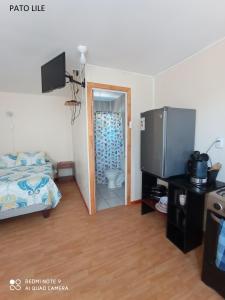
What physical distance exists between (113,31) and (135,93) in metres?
1.18

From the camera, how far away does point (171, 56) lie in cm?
207

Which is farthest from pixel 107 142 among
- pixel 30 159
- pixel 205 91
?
pixel 205 91

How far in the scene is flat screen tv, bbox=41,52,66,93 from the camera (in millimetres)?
1768

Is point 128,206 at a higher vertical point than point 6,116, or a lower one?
lower

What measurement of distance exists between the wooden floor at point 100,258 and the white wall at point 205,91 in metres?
1.13

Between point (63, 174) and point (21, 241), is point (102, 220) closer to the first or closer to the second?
point (21, 241)

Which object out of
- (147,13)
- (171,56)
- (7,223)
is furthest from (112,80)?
(7,223)

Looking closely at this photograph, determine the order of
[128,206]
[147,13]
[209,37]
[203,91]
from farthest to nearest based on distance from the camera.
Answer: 1. [128,206]
2. [203,91]
3. [209,37]
4. [147,13]

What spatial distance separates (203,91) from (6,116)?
4054 mm

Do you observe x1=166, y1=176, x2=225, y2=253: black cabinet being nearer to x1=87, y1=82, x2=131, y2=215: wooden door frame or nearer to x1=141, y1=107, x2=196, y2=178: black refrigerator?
x1=141, y1=107, x2=196, y2=178: black refrigerator

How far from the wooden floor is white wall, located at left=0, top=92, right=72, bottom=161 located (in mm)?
2024

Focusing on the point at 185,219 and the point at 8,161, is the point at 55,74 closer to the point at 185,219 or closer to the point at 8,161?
the point at 185,219

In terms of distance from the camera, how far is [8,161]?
343 cm

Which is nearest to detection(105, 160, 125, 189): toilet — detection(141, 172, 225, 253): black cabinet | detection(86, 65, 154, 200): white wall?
detection(86, 65, 154, 200): white wall
